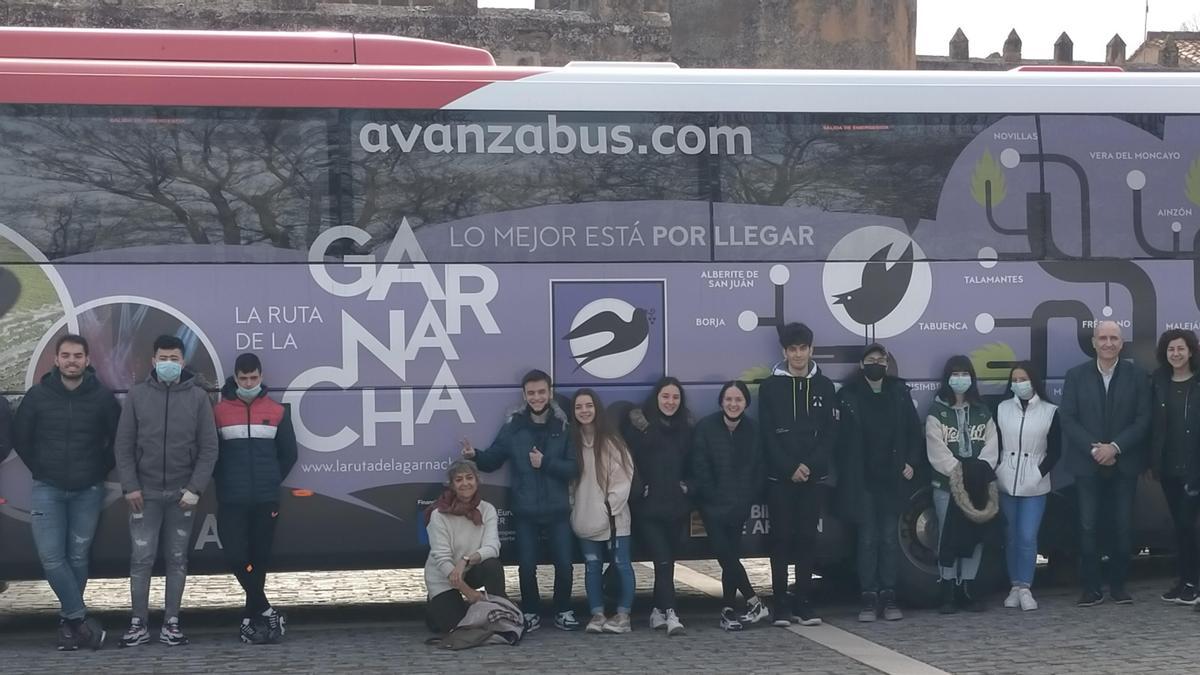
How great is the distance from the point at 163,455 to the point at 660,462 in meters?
3.06

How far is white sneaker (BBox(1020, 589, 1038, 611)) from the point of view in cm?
1092

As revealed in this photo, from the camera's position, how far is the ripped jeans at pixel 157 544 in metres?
9.73

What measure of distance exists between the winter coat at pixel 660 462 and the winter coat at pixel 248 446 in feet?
7.21

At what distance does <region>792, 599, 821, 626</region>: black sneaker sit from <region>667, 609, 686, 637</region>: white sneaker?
→ 0.82 meters

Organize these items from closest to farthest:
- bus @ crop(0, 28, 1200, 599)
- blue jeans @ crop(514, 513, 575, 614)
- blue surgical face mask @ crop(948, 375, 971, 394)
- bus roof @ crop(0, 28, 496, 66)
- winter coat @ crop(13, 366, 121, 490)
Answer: winter coat @ crop(13, 366, 121, 490) < bus @ crop(0, 28, 1200, 599) < bus roof @ crop(0, 28, 496, 66) < blue jeans @ crop(514, 513, 575, 614) < blue surgical face mask @ crop(948, 375, 971, 394)

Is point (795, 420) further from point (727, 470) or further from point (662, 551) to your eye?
point (662, 551)

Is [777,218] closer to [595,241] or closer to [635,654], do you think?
[595,241]

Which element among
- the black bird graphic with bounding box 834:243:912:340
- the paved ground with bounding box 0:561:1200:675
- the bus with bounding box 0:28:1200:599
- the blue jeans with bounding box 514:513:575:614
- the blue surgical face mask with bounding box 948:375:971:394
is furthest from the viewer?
the black bird graphic with bounding box 834:243:912:340

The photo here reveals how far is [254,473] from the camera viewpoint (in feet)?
32.1

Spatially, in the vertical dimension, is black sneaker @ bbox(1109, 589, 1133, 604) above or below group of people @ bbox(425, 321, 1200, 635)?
below

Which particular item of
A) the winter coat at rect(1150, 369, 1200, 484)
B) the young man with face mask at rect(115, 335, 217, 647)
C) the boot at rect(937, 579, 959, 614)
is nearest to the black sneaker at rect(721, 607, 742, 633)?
the boot at rect(937, 579, 959, 614)

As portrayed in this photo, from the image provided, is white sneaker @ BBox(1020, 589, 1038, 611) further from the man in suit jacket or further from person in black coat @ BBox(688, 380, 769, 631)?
person in black coat @ BBox(688, 380, 769, 631)

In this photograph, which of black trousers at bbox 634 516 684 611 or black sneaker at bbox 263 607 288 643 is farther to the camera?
black trousers at bbox 634 516 684 611

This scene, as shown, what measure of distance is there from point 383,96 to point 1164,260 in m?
5.40
